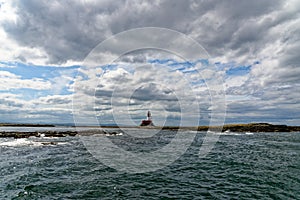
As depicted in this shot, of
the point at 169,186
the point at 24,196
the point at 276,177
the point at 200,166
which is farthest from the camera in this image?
the point at 200,166

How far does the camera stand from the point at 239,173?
22906 mm

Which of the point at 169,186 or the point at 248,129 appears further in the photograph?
the point at 248,129

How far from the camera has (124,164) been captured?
27.6 meters

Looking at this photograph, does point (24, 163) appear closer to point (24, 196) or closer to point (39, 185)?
point (39, 185)

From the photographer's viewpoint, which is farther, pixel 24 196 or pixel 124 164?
pixel 124 164

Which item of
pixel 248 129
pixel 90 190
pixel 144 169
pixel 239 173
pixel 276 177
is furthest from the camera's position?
pixel 248 129

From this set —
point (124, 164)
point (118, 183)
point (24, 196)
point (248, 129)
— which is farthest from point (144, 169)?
point (248, 129)

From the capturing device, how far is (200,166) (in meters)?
26.6

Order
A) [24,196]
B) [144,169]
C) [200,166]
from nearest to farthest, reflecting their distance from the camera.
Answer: [24,196], [144,169], [200,166]

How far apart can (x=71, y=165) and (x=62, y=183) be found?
800 cm

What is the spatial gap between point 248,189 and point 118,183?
11309mm

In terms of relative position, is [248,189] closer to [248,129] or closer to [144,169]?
[144,169]

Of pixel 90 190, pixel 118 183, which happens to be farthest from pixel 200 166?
pixel 90 190

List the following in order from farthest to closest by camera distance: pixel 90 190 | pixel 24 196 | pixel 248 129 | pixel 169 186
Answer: pixel 248 129
pixel 169 186
pixel 90 190
pixel 24 196
